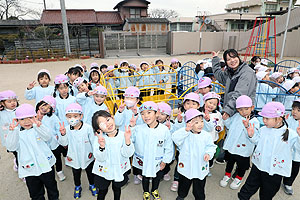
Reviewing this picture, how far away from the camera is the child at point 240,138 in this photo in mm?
2817

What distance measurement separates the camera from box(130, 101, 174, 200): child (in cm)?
261

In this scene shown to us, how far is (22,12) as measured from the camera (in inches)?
1243

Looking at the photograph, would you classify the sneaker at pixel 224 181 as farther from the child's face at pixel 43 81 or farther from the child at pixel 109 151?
the child's face at pixel 43 81

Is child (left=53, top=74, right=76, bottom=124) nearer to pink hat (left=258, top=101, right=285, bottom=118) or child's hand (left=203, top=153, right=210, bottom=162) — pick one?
child's hand (left=203, top=153, right=210, bottom=162)

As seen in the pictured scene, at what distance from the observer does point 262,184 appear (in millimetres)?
2670

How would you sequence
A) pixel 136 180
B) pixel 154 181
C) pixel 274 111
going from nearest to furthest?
pixel 274 111 < pixel 154 181 < pixel 136 180

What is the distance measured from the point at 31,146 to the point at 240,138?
289 cm

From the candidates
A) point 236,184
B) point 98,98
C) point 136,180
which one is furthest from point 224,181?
point 98,98

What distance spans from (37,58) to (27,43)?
7.23 ft

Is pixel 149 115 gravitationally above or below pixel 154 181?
above

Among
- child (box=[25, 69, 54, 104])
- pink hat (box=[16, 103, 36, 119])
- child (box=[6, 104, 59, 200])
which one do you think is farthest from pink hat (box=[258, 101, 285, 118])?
child (box=[25, 69, 54, 104])

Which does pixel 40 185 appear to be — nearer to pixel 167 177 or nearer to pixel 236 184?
pixel 167 177

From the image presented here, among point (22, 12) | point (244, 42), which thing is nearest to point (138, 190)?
point (244, 42)

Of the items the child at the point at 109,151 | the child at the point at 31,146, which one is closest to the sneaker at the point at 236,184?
the child at the point at 109,151
